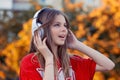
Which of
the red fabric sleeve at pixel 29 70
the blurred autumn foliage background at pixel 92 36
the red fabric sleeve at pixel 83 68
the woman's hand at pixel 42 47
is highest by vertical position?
the woman's hand at pixel 42 47

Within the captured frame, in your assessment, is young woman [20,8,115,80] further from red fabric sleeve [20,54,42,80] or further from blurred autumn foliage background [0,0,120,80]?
blurred autumn foliage background [0,0,120,80]

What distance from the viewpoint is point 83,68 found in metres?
3.11

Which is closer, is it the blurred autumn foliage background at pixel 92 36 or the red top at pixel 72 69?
the red top at pixel 72 69

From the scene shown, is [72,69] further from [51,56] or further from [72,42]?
[72,42]

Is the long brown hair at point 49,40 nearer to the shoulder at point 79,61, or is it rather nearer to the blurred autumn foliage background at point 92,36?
the shoulder at point 79,61

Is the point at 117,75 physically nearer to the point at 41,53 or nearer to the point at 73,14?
the point at 73,14

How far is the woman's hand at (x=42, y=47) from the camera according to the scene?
9.76 ft

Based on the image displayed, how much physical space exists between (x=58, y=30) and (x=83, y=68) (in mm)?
307

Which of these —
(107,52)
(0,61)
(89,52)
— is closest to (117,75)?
(107,52)

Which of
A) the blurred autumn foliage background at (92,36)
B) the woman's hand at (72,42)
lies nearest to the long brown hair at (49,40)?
the woman's hand at (72,42)

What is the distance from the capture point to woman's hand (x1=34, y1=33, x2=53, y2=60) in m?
2.97

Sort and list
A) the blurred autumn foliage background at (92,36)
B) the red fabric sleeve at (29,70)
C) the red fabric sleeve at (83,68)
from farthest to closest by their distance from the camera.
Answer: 1. the blurred autumn foliage background at (92,36)
2. the red fabric sleeve at (83,68)
3. the red fabric sleeve at (29,70)

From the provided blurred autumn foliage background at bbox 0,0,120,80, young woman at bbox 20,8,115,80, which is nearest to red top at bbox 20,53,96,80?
young woman at bbox 20,8,115,80

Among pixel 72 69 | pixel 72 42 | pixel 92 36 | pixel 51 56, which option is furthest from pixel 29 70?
pixel 92 36
